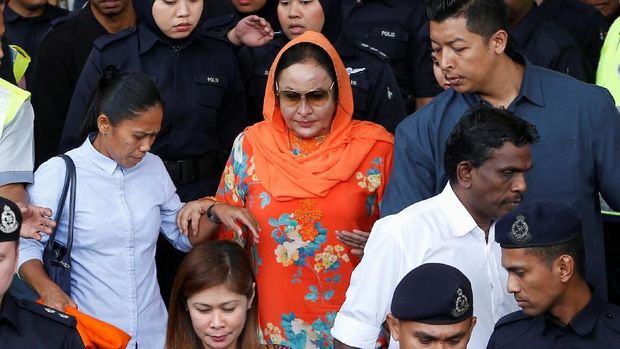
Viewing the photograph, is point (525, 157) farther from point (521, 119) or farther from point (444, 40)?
point (444, 40)

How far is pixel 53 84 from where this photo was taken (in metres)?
6.22

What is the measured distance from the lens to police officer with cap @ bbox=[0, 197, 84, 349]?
13.5 ft

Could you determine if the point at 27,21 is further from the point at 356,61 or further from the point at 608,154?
the point at 608,154

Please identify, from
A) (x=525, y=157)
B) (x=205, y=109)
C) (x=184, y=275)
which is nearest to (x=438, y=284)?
(x=525, y=157)

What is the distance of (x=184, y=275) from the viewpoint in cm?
469

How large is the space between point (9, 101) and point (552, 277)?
2.24 m

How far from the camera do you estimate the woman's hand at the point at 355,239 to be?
5.02 m

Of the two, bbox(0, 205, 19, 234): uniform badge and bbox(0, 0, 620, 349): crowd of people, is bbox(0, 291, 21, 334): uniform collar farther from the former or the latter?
bbox(0, 205, 19, 234): uniform badge

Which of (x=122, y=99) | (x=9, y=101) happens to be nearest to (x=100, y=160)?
(x=122, y=99)

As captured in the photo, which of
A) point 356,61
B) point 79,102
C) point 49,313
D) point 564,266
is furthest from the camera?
point 356,61

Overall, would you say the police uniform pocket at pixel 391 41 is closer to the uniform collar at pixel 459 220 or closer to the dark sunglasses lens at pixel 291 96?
the dark sunglasses lens at pixel 291 96

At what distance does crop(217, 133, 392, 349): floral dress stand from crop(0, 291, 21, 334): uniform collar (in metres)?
1.28

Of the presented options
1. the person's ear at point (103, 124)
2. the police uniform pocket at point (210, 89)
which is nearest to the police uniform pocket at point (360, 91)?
Result: the police uniform pocket at point (210, 89)

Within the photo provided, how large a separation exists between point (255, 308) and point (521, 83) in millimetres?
1326
